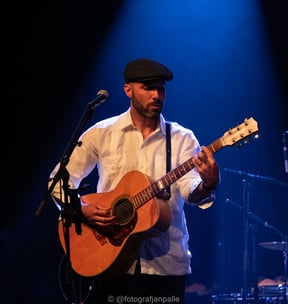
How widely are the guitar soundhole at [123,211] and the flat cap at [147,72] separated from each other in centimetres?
87

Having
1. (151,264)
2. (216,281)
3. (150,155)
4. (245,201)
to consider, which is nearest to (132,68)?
(150,155)

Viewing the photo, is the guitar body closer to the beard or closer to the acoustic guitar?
the acoustic guitar

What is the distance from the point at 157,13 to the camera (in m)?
7.63

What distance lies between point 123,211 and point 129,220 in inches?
4.0

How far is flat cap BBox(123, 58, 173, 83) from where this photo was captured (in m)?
4.25

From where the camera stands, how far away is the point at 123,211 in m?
4.11

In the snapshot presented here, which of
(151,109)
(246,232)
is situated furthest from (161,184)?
(246,232)

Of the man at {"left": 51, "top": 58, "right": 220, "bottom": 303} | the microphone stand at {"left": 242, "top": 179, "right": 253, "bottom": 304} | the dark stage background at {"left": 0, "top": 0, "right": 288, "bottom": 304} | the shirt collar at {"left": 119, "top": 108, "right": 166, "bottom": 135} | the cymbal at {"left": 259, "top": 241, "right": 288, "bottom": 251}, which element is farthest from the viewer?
the dark stage background at {"left": 0, "top": 0, "right": 288, "bottom": 304}

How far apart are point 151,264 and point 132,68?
4.61 ft

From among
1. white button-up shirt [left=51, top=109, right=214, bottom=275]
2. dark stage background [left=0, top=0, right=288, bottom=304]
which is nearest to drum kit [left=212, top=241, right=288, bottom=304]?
dark stage background [left=0, top=0, right=288, bottom=304]

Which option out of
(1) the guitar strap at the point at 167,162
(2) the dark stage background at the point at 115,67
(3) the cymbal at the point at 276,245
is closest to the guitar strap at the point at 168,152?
(1) the guitar strap at the point at 167,162

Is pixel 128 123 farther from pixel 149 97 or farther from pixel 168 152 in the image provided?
pixel 168 152

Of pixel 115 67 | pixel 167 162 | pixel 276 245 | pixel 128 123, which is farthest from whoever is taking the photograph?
pixel 115 67

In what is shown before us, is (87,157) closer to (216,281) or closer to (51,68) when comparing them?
(51,68)
